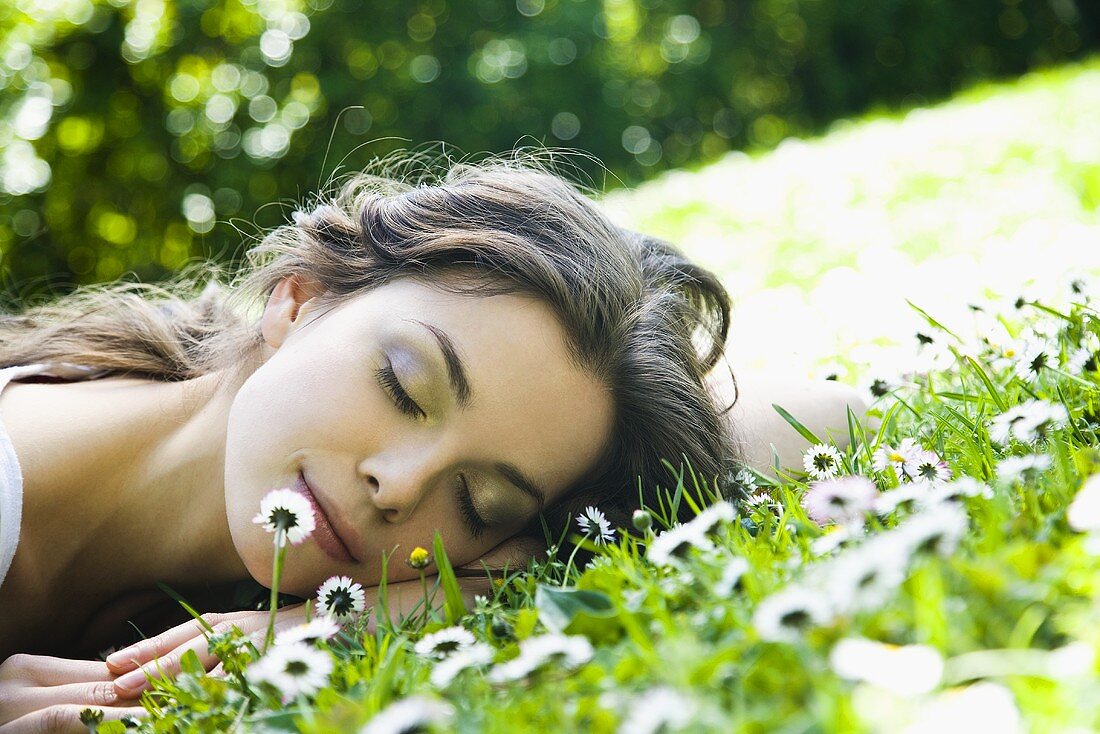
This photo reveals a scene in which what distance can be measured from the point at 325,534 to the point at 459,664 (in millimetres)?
698

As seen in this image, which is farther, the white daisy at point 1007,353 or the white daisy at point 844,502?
the white daisy at point 1007,353

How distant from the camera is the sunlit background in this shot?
4207 millimetres

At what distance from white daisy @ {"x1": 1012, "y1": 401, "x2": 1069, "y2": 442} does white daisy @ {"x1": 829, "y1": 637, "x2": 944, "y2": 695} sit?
34.5 inches

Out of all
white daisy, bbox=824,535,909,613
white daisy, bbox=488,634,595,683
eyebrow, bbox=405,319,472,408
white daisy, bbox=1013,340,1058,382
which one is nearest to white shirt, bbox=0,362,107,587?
eyebrow, bbox=405,319,472,408

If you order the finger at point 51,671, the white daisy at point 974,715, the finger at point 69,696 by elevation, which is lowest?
the finger at point 51,671

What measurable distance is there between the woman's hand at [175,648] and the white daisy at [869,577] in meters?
0.96

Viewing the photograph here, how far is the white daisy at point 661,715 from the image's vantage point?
867mm

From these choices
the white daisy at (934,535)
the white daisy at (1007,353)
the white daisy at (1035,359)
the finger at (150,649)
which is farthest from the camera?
the white daisy at (1007,353)

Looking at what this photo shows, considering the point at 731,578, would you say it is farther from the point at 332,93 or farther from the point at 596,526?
the point at 332,93

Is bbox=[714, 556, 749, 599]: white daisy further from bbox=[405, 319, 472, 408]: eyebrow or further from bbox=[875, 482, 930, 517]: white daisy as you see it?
bbox=[405, 319, 472, 408]: eyebrow

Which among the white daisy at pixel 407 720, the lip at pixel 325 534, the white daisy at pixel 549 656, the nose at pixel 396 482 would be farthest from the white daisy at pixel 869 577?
the lip at pixel 325 534

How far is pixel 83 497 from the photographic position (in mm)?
2234

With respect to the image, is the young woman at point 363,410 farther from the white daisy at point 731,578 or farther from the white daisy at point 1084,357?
the white daisy at point 731,578

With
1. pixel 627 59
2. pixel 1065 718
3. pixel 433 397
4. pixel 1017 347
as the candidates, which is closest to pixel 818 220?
pixel 1017 347
